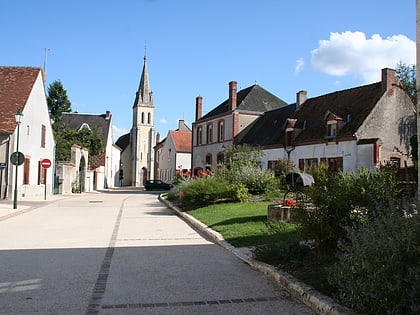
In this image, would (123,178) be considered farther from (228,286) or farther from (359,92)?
(228,286)

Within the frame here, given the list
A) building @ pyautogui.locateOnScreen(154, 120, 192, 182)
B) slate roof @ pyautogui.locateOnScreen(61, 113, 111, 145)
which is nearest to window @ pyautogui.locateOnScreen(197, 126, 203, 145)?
building @ pyautogui.locateOnScreen(154, 120, 192, 182)

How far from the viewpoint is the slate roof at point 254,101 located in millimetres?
47312

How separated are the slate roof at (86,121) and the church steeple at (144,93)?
13867 mm

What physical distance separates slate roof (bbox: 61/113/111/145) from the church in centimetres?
1126

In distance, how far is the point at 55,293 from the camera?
19.5 ft

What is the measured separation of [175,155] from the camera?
2574 inches

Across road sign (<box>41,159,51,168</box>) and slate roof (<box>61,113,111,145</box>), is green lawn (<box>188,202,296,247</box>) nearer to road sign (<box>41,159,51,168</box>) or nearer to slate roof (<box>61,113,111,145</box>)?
road sign (<box>41,159,51,168</box>)

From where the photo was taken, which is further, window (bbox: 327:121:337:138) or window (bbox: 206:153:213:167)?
window (bbox: 206:153:213:167)

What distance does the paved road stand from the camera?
5359 mm

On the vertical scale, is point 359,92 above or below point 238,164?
above

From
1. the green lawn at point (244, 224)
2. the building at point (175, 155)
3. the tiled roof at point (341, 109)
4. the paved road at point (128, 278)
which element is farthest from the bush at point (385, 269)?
the building at point (175, 155)

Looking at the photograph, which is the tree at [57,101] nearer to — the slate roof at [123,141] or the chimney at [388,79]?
the slate roof at [123,141]

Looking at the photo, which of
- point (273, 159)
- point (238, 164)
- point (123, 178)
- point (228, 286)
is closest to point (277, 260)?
point (228, 286)

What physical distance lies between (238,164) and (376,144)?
29.1 ft
